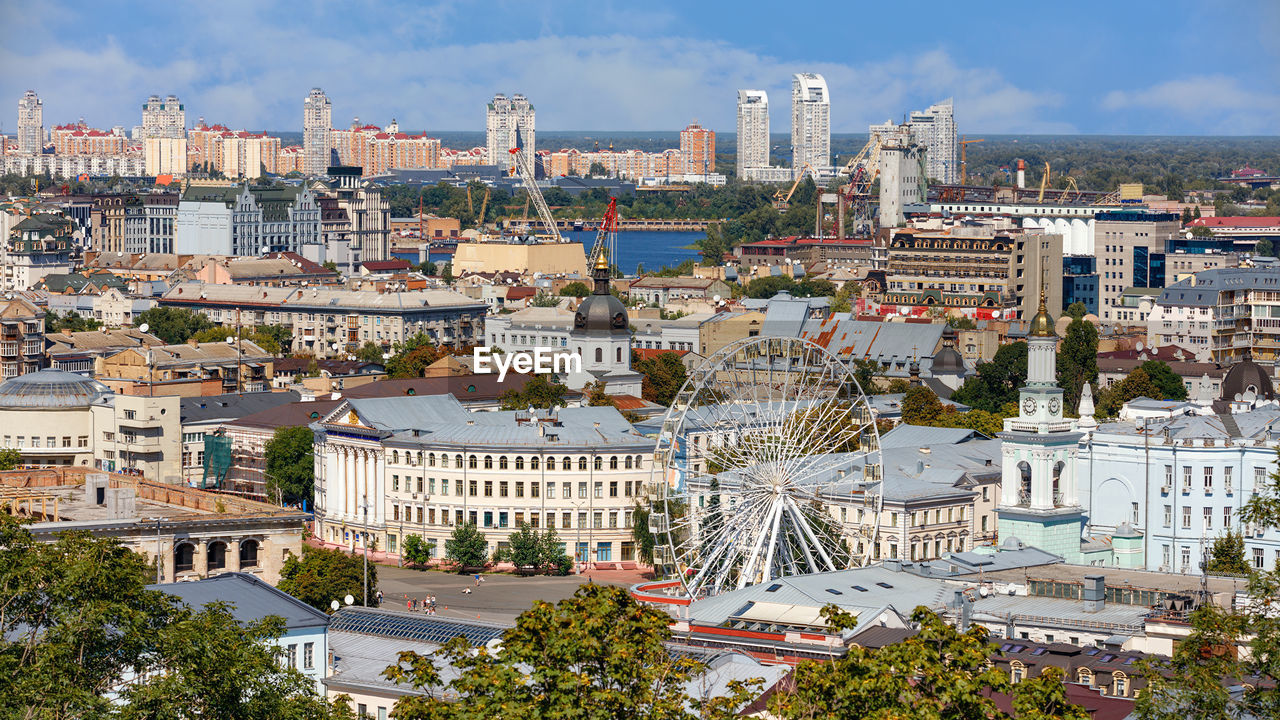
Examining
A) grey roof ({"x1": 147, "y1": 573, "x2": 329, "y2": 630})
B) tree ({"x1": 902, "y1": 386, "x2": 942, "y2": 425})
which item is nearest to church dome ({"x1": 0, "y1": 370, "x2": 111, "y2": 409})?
tree ({"x1": 902, "y1": 386, "x2": 942, "y2": 425})

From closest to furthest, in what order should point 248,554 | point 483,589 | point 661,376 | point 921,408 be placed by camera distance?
point 248,554
point 483,589
point 921,408
point 661,376

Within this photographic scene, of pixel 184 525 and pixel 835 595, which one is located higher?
pixel 184 525

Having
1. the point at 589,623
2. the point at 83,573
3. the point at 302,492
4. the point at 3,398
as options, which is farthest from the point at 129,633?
the point at 3,398

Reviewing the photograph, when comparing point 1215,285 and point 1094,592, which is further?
point 1215,285

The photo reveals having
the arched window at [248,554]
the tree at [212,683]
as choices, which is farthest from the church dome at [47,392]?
the tree at [212,683]

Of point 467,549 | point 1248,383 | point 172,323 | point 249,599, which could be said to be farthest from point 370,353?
point 249,599

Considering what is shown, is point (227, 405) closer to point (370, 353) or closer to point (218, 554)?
point (370, 353)

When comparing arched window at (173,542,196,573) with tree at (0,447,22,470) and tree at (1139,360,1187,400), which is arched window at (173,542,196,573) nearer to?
tree at (0,447,22,470)
